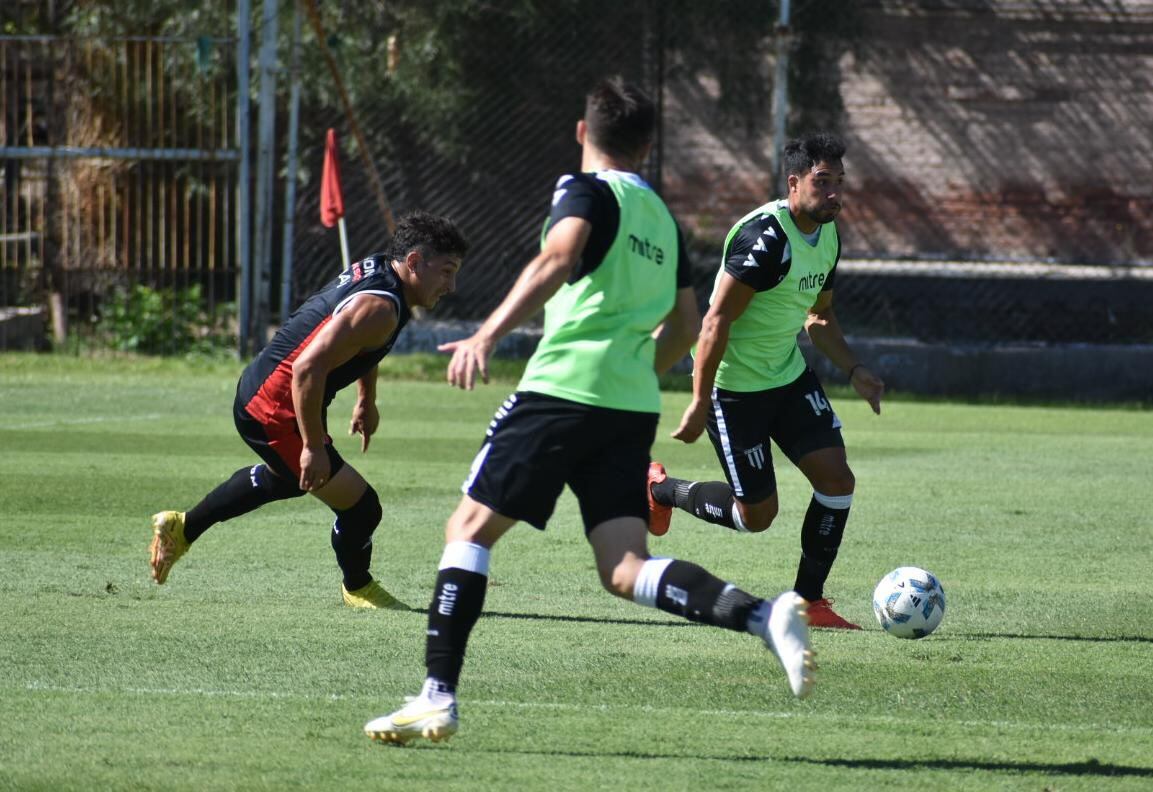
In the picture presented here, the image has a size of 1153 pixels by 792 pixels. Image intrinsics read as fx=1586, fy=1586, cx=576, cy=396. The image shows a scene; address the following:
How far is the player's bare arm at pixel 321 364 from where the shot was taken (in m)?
6.29

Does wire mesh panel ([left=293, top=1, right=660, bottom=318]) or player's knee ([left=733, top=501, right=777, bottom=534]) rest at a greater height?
player's knee ([left=733, top=501, right=777, bottom=534])

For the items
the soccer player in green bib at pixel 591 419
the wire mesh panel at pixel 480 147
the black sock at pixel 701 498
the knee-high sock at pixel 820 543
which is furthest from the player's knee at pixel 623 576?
the wire mesh panel at pixel 480 147

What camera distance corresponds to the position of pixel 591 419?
4.64m

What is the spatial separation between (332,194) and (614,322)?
12909 millimetres

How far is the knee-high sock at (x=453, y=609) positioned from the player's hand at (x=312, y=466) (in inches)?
70.1

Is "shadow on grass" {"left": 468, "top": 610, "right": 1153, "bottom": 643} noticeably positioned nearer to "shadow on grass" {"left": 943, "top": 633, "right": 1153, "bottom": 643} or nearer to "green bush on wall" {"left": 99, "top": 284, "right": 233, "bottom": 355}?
"shadow on grass" {"left": 943, "top": 633, "right": 1153, "bottom": 643}

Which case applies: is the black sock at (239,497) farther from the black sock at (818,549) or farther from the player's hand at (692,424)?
the black sock at (818,549)

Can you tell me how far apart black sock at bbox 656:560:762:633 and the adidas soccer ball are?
1.90m

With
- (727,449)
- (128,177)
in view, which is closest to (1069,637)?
(727,449)

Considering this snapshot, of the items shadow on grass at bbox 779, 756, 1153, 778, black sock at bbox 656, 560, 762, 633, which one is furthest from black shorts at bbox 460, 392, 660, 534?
shadow on grass at bbox 779, 756, 1153, 778

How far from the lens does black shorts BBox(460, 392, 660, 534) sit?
4.60 metres

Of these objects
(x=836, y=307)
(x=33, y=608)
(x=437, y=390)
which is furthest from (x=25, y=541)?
(x=836, y=307)

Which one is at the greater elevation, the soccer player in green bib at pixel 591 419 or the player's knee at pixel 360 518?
the soccer player in green bib at pixel 591 419

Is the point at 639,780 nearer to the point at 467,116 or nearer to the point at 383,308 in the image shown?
the point at 383,308
